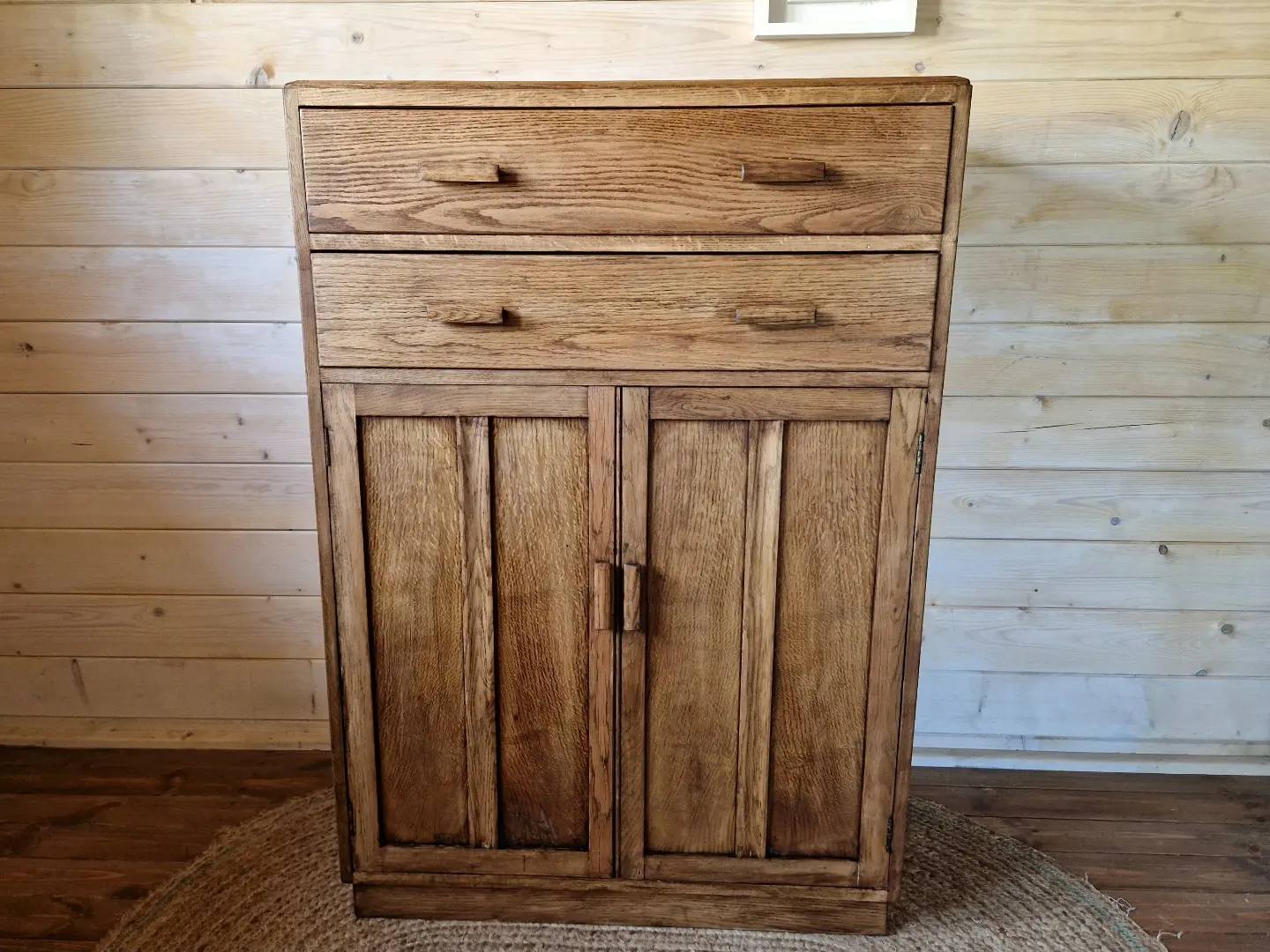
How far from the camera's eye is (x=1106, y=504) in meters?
1.64

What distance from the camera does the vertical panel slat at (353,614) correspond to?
3.87 ft

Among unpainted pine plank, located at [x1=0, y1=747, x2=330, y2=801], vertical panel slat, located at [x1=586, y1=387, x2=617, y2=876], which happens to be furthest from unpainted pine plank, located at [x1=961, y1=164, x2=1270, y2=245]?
unpainted pine plank, located at [x1=0, y1=747, x2=330, y2=801]

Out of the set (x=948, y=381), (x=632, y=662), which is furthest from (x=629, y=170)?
(x=948, y=381)

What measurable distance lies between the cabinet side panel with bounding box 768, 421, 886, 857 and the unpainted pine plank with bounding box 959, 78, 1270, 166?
650 mm

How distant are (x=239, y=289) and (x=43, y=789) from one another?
0.97 m

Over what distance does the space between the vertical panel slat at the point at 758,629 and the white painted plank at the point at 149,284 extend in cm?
88

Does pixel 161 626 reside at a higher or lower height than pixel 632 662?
lower

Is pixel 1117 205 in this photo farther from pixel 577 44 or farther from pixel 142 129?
pixel 142 129

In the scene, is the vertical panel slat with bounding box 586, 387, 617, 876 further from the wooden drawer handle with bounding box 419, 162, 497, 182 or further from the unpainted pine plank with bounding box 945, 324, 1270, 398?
the unpainted pine plank with bounding box 945, 324, 1270, 398

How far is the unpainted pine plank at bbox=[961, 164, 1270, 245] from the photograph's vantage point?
149 centimetres

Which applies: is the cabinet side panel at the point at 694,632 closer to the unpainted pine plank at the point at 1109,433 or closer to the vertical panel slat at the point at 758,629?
the vertical panel slat at the point at 758,629

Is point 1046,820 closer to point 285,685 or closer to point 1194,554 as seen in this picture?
point 1194,554

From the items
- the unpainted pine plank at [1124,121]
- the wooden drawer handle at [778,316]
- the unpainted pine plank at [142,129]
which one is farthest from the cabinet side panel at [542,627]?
the unpainted pine plank at [1124,121]

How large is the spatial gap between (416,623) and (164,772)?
0.85m
